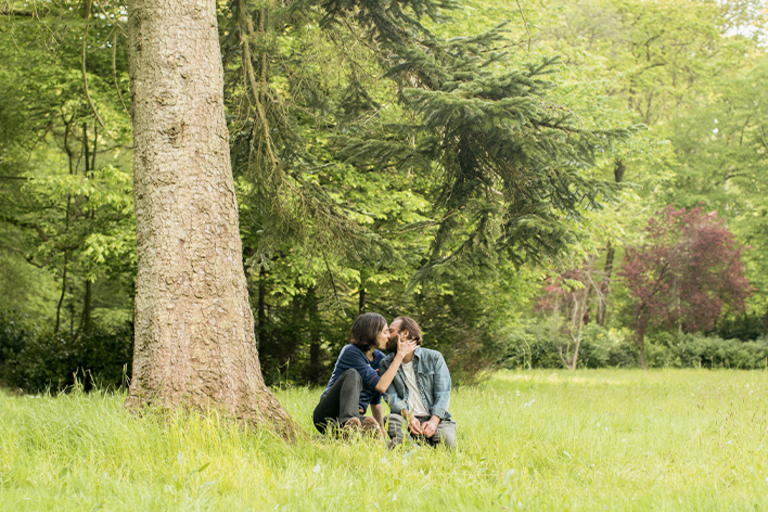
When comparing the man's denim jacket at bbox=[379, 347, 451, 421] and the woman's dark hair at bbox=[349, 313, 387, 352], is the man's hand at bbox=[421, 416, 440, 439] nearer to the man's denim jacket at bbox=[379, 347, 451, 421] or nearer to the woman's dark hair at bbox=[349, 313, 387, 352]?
the man's denim jacket at bbox=[379, 347, 451, 421]

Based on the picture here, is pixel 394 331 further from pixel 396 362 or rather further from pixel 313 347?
pixel 313 347

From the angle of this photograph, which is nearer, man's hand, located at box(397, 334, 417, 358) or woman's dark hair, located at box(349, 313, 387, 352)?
man's hand, located at box(397, 334, 417, 358)

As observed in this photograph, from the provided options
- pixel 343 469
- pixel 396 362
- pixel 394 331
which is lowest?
pixel 343 469

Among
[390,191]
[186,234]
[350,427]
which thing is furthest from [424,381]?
[390,191]

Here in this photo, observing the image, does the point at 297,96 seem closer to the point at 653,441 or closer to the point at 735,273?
the point at 653,441

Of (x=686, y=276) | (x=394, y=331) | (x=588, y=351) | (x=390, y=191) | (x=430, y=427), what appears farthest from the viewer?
(x=588, y=351)

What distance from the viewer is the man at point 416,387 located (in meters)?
4.51

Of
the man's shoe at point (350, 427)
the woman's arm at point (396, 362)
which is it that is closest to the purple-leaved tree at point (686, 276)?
the woman's arm at point (396, 362)

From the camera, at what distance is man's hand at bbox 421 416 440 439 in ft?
14.2

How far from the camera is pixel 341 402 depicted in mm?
4418

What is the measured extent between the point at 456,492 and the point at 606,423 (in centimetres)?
374

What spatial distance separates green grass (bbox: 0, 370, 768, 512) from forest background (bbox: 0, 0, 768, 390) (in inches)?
98.7

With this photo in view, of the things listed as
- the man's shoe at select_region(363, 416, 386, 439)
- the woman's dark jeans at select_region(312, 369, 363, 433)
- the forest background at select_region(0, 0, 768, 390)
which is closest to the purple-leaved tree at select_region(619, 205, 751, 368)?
the forest background at select_region(0, 0, 768, 390)

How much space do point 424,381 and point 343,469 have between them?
4.60ft
